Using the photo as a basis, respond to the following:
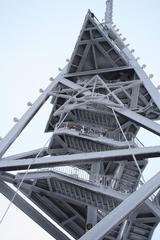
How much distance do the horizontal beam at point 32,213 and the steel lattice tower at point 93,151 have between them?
3 centimetres

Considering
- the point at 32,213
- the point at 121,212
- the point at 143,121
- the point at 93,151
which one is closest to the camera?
the point at 121,212

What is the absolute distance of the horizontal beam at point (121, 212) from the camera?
9438mm

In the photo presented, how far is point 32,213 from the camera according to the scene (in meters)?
14.8

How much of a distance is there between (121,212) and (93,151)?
18.3 ft

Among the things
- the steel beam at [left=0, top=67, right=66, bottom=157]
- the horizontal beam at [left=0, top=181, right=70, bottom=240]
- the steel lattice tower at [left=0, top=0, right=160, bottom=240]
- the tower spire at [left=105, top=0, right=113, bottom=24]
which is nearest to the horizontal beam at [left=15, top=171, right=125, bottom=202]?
the steel lattice tower at [left=0, top=0, right=160, bottom=240]

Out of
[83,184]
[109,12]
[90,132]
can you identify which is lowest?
[83,184]

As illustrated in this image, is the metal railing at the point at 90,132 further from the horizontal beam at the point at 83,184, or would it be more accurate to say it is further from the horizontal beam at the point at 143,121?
the horizontal beam at the point at 83,184

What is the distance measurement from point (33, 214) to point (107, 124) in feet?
16.2

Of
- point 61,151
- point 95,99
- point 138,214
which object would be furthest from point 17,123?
point 138,214

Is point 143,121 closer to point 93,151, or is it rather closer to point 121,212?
point 93,151

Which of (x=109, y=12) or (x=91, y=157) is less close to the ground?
(x=109, y=12)

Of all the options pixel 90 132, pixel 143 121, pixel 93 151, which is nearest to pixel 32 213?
pixel 93 151

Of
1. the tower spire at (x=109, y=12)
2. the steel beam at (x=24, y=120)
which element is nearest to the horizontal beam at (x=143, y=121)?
the steel beam at (x=24, y=120)

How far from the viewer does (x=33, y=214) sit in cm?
1482
